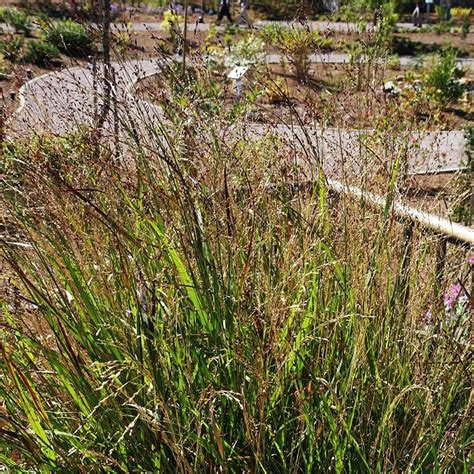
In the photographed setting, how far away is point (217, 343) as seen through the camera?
195cm

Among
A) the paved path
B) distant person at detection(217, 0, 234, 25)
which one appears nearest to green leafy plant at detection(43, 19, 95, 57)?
the paved path

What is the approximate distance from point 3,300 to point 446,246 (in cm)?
148

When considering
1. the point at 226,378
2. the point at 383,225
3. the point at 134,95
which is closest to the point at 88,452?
the point at 226,378

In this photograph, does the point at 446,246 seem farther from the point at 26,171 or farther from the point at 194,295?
the point at 26,171

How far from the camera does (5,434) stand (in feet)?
5.70

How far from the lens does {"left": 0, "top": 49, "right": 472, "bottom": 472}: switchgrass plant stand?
182 centimetres

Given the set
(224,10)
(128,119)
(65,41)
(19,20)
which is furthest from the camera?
→ (224,10)

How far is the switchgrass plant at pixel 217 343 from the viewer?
1816 millimetres

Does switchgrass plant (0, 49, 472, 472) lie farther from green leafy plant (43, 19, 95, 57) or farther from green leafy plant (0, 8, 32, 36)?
green leafy plant (0, 8, 32, 36)

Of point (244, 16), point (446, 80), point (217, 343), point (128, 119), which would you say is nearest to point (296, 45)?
point (244, 16)

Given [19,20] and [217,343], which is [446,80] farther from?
[217,343]

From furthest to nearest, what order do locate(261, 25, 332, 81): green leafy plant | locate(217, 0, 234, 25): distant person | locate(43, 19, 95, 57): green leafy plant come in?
1. locate(217, 0, 234, 25): distant person
2. locate(261, 25, 332, 81): green leafy plant
3. locate(43, 19, 95, 57): green leafy plant

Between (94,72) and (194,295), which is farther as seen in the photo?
(94,72)

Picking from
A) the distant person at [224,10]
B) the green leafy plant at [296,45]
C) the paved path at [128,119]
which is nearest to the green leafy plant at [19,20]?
the distant person at [224,10]
